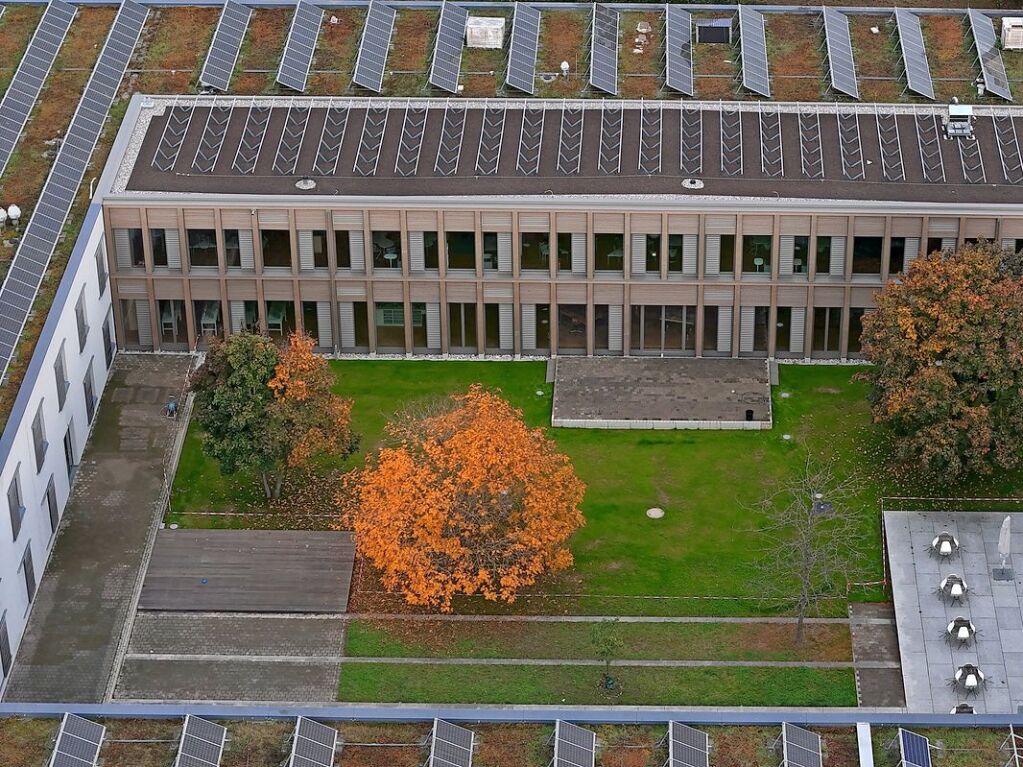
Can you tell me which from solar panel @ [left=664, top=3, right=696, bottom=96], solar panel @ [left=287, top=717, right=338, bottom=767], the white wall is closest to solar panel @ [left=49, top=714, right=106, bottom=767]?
solar panel @ [left=287, top=717, right=338, bottom=767]

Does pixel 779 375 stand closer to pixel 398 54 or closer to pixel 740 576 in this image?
pixel 740 576

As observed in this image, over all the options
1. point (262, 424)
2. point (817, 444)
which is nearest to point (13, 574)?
point (262, 424)

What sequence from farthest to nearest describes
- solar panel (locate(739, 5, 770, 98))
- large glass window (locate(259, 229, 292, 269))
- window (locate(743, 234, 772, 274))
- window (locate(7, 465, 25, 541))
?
solar panel (locate(739, 5, 770, 98)), large glass window (locate(259, 229, 292, 269)), window (locate(743, 234, 772, 274)), window (locate(7, 465, 25, 541))

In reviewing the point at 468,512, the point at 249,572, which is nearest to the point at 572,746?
the point at 468,512

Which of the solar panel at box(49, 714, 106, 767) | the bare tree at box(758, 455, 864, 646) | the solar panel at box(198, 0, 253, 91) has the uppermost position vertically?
the solar panel at box(198, 0, 253, 91)

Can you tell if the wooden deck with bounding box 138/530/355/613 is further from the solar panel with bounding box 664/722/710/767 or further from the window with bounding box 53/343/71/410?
the solar panel with bounding box 664/722/710/767

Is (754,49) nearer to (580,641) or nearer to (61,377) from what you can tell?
(580,641)

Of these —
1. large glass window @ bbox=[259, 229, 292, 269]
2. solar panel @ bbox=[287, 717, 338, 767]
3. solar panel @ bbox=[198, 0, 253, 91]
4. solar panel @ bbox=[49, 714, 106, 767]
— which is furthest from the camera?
solar panel @ bbox=[198, 0, 253, 91]
